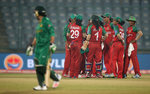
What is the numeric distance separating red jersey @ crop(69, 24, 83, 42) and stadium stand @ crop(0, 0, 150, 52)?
6.51m

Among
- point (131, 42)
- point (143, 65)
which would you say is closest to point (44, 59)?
point (131, 42)

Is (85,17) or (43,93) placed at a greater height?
(85,17)

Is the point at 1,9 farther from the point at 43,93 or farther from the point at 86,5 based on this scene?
the point at 43,93

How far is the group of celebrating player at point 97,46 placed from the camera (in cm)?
1266

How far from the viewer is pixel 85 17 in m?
20.5

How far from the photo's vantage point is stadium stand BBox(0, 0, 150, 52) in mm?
19719

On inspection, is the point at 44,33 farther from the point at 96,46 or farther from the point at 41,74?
the point at 96,46

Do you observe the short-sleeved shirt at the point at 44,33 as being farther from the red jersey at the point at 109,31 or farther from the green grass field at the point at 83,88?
the red jersey at the point at 109,31

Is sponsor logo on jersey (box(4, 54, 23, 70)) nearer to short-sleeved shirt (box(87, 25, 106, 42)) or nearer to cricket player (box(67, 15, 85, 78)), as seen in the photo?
cricket player (box(67, 15, 85, 78))

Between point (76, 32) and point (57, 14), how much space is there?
8.02 meters

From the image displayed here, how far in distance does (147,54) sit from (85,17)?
4.29m

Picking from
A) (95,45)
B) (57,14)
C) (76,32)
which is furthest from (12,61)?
(95,45)

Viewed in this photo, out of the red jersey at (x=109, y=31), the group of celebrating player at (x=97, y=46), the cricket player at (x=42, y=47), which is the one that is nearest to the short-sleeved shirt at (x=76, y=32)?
the group of celebrating player at (x=97, y=46)

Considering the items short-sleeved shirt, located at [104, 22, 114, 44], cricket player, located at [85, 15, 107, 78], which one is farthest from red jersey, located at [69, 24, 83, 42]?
short-sleeved shirt, located at [104, 22, 114, 44]
